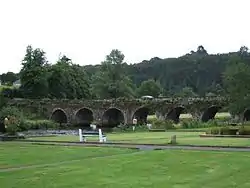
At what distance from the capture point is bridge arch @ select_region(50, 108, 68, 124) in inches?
4603

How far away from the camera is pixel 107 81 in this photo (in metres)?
132

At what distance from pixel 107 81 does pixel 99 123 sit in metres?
22.8

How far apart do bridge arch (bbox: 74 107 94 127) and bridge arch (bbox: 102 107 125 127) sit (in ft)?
13.0

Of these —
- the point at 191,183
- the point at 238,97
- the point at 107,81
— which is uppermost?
the point at 107,81

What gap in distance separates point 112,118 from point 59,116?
45.7 feet

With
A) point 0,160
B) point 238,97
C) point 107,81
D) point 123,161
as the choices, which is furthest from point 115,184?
point 107,81

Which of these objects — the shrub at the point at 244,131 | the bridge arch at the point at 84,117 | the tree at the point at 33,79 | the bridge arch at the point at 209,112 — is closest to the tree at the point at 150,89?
the tree at the point at 33,79

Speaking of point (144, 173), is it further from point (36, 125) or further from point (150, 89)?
point (150, 89)

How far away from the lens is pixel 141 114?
374 ft

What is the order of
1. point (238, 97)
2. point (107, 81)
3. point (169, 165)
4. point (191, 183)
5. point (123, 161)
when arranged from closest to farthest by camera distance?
point (191, 183), point (169, 165), point (123, 161), point (238, 97), point (107, 81)

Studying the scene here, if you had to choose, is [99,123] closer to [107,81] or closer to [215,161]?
[107,81]

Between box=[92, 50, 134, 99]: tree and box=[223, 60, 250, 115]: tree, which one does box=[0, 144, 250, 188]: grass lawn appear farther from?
box=[92, 50, 134, 99]: tree

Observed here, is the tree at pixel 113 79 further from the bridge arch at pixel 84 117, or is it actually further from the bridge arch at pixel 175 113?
the bridge arch at pixel 175 113

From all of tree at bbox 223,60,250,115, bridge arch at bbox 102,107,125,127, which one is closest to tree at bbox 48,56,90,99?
bridge arch at bbox 102,107,125,127
